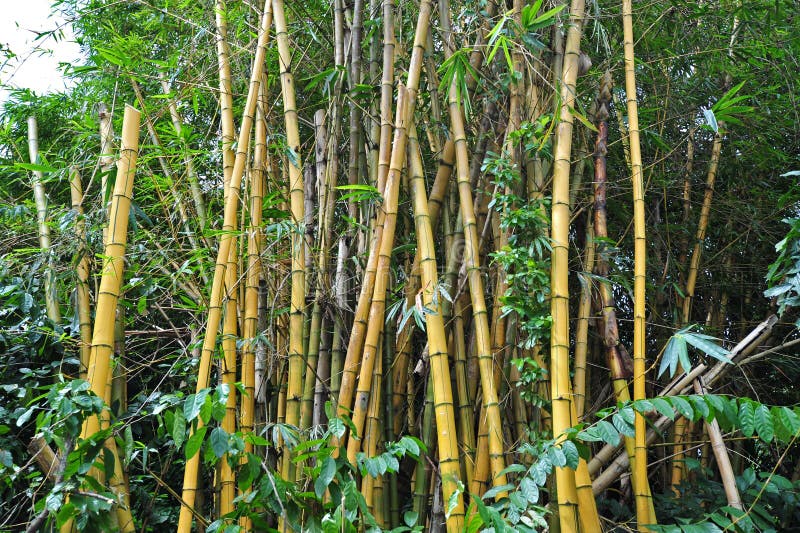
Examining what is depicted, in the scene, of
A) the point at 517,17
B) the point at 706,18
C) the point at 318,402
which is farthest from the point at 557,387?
the point at 706,18

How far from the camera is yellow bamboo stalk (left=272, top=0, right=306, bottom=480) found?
227cm

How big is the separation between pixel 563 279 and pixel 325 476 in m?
0.87

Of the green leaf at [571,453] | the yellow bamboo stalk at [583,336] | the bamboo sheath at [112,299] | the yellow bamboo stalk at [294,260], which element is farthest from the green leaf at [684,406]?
the bamboo sheath at [112,299]

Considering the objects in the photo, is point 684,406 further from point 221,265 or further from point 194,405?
point 221,265

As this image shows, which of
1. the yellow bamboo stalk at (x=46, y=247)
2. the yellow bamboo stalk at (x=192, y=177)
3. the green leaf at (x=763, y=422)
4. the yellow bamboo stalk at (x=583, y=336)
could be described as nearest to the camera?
the green leaf at (x=763, y=422)

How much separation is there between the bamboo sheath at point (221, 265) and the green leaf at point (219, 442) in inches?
10.0

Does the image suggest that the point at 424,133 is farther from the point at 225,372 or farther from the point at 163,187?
the point at 225,372

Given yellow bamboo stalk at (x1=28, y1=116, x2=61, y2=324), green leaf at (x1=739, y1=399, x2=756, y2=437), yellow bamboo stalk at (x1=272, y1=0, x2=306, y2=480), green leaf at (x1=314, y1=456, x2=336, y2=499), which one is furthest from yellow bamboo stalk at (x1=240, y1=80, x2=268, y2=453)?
green leaf at (x1=739, y1=399, x2=756, y2=437)

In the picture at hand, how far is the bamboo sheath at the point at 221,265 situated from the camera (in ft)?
6.80

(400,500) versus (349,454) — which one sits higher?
(349,454)

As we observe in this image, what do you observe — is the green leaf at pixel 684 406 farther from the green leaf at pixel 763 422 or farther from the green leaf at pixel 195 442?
the green leaf at pixel 195 442

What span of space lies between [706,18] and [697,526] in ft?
7.17

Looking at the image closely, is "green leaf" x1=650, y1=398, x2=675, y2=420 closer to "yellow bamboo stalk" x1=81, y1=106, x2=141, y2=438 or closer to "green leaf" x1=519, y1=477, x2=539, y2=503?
"green leaf" x1=519, y1=477, x2=539, y2=503

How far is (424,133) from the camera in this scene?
9.61 feet
